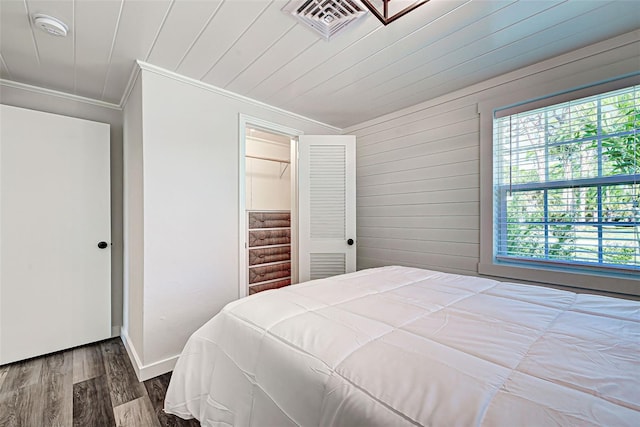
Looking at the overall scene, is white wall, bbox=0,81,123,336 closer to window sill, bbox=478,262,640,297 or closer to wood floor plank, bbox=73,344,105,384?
wood floor plank, bbox=73,344,105,384

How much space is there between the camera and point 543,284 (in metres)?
2.08

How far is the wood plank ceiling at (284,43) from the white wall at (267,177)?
5.63 feet

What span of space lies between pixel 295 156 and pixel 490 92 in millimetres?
2006

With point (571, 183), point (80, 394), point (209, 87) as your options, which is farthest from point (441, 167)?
point (80, 394)

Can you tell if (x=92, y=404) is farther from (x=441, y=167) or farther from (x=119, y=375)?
(x=441, y=167)

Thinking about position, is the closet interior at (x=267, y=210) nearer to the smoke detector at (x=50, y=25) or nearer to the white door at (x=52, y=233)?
the white door at (x=52, y=233)

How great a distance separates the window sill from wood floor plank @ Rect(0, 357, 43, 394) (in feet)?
11.7

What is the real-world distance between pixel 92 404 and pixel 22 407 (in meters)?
0.40

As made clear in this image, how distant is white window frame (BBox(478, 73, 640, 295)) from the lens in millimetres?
1789

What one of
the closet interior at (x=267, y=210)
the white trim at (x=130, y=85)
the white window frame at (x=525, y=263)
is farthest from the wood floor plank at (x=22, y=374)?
the white window frame at (x=525, y=263)

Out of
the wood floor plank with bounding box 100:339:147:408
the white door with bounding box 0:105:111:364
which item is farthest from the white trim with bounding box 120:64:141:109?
the wood floor plank with bounding box 100:339:147:408

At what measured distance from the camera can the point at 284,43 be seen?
5.97 ft

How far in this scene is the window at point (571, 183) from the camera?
1.79m

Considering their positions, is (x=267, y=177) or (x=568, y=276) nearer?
(x=568, y=276)
